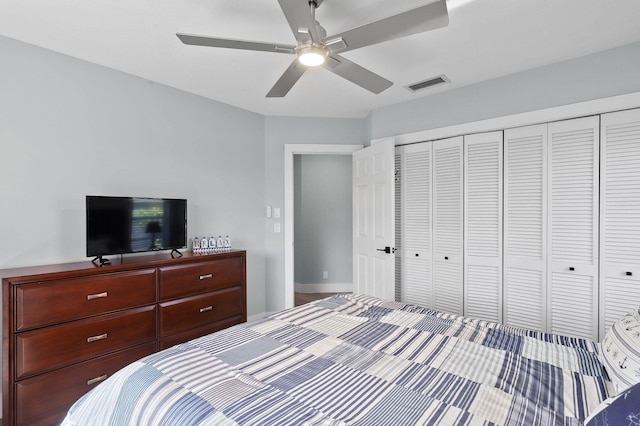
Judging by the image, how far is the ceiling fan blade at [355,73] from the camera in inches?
73.8

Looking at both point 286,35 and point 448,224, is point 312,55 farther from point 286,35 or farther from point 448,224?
point 448,224

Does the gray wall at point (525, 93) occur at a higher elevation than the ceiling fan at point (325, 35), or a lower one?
higher

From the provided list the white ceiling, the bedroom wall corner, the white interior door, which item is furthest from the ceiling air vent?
the bedroom wall corner

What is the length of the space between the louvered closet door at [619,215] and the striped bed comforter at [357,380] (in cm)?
115

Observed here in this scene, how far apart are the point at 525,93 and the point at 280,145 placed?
8.35 feet

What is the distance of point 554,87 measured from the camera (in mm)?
2633

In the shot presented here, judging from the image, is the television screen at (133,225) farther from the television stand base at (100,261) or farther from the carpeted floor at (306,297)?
the carpeted floor at (306,297)

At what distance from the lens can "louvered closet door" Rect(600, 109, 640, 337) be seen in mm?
2332

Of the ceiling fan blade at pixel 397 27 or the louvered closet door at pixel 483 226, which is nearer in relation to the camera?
the ceiling fan blade at pixel 397 27

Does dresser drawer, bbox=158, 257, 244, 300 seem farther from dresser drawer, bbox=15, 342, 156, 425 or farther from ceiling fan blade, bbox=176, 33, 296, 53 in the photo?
ceiling fan blade, bbox=176, 33, 296, 53

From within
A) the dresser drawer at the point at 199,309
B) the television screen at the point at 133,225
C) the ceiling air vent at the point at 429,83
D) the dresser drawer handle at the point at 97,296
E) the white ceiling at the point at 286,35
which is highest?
the ceiling air vent at the point at 429,83

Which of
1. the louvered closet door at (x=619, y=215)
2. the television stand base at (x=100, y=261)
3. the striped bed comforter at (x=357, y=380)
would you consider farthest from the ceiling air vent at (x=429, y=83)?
the television stand base at (x=100, y=261)

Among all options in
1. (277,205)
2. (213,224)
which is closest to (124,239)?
(213,224)

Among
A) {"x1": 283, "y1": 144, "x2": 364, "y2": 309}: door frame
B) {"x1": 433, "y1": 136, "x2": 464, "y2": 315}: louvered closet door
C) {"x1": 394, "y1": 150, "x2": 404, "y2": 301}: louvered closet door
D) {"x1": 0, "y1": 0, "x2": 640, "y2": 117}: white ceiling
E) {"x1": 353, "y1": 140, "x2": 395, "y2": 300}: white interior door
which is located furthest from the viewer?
{"x1": 283, "y1": 144, "x2": 364, "y2": 309}: door frame
